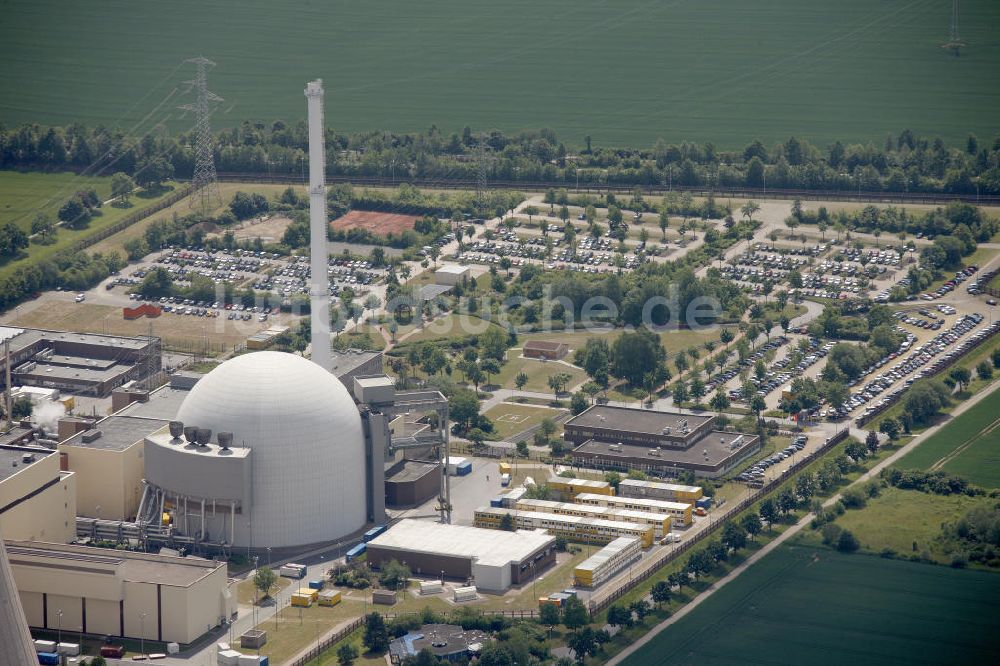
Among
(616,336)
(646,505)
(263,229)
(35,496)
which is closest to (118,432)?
(35,496)

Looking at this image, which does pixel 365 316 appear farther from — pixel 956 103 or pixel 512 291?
pixel 956 103

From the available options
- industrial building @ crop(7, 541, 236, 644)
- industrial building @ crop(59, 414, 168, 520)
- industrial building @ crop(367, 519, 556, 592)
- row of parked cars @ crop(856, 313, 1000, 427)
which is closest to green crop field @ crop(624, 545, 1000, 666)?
industrial building @ crop(367, 519, 556, 592)

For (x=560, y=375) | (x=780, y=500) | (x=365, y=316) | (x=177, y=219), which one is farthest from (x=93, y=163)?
(x=780, y=500)

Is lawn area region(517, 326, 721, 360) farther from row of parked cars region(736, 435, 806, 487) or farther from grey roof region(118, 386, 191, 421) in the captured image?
grey roof region(118, 386, 191, 421)

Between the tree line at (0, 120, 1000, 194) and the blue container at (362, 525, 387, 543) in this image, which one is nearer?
the blue container at (362, 525, 387, 543)

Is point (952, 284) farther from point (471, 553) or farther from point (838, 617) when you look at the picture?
point (471, 553)

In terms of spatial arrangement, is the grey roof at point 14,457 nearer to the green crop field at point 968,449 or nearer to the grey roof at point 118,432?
the grey roof at point 118,432
